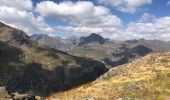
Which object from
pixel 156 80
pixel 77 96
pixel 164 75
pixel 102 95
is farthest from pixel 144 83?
pixel 77 96

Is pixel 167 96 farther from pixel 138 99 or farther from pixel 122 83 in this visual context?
pixel 122 83

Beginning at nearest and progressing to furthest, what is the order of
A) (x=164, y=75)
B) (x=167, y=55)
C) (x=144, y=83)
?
1. (x=144, y=83)
2. (x=164, y=75)
3. (x=167, y=55)

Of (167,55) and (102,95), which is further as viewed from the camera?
(167,55)

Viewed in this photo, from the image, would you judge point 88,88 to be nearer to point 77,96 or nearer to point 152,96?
point 77,96

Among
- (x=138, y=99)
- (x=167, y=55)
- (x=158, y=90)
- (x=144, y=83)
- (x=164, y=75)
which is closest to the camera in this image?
(x=138, y=99)

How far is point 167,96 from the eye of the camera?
34562 mm

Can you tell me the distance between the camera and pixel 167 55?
68250 millimetres

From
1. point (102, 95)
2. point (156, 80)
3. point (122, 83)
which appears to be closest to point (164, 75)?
point (156, 80)

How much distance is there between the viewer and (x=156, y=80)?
41.3 m

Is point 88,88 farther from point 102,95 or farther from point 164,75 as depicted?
point 164,75

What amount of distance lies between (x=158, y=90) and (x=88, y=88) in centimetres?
961

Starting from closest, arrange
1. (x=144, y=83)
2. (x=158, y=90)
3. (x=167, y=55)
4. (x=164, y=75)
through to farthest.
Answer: (x=158, y=90) → (x=144, y=83) → (x=164, y=75) → (x=167, y=55)

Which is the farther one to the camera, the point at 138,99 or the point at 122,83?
the point at 122,83

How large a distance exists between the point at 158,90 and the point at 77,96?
392 inches
